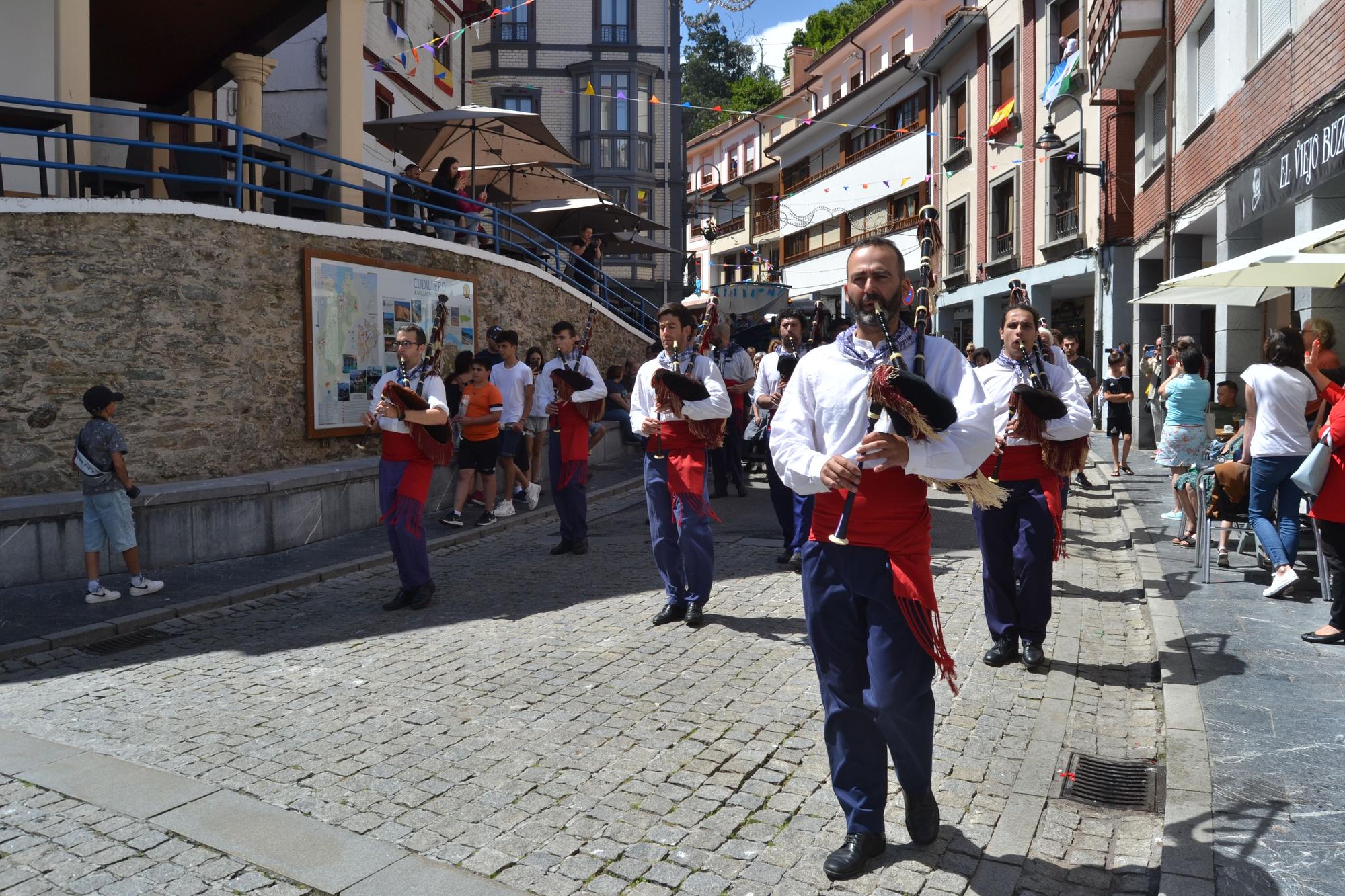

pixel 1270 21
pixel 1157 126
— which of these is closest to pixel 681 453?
pixel 1270 21

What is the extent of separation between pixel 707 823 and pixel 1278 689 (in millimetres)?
3135

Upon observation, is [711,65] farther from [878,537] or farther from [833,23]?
[878,537]

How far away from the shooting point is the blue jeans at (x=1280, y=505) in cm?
737

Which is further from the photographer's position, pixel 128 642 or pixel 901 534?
pixel 128 642

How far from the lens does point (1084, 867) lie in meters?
3.56

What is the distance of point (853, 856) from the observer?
341 cm

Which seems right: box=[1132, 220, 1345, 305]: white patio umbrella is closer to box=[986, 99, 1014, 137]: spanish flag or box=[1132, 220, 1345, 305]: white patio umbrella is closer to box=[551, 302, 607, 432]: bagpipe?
box=[551, 302, 607, 432]: bagpipe

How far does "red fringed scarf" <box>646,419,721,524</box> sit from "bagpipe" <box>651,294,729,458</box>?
47 millimetres

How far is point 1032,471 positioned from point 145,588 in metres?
6.40

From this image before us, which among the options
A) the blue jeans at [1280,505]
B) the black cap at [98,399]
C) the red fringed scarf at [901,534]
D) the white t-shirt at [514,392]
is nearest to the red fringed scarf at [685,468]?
the red fringed scarf at [901,534]

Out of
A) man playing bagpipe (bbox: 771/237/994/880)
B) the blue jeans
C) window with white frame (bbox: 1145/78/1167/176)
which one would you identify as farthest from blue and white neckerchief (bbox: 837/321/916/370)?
window with white frame (bbox: 1145/78/1167/176)

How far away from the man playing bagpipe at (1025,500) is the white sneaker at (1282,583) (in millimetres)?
2447

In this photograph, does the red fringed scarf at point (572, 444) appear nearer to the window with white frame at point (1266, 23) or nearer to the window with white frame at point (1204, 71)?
the window with white frame at point (1266, 23)

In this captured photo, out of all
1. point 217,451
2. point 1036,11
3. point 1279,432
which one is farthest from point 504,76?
point 1279,432
